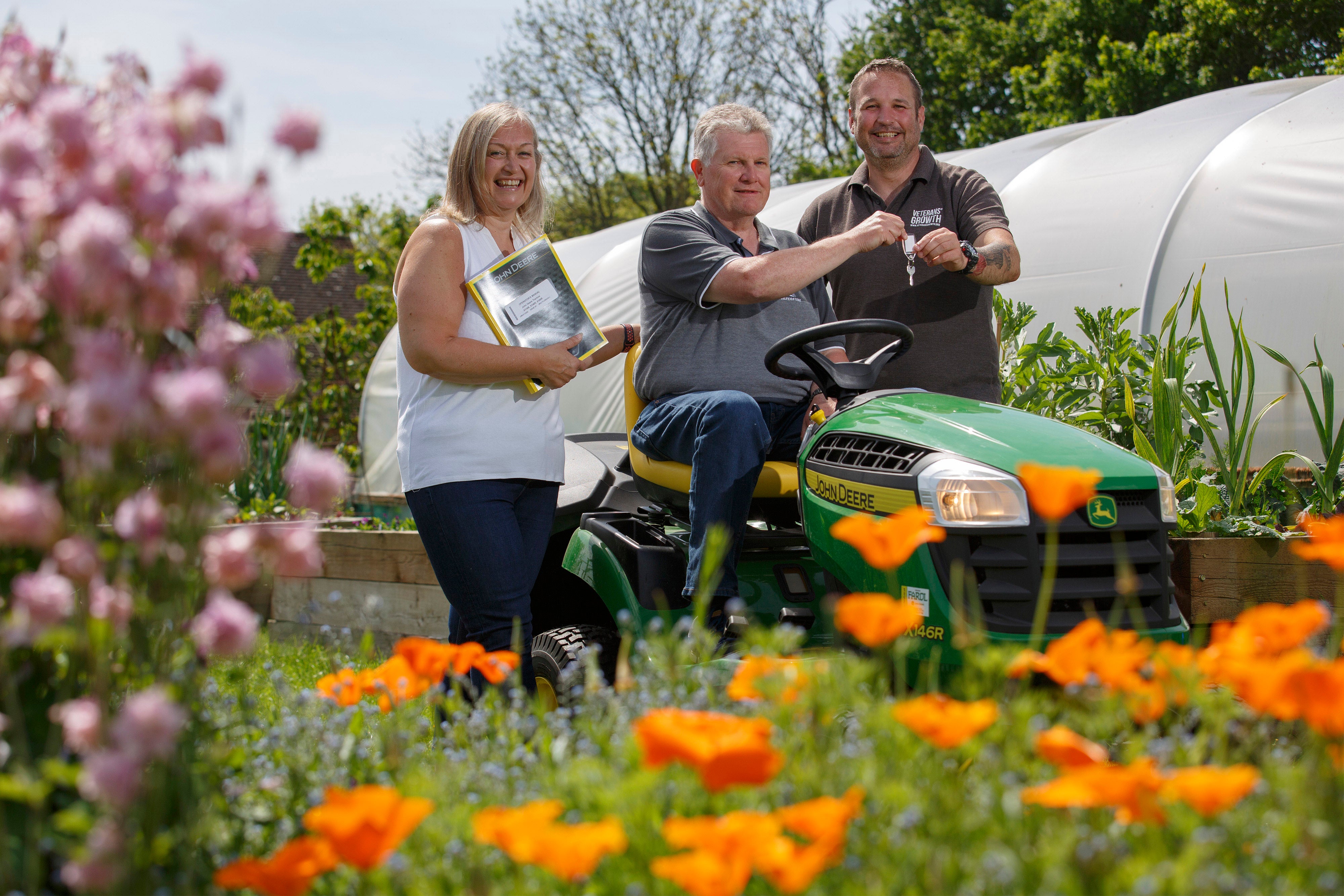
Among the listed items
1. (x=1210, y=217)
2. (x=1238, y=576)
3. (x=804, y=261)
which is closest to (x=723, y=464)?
(x=804, y=261)

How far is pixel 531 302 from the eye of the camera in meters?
2.52

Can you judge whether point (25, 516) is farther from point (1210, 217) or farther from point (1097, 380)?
point (1210, 217)

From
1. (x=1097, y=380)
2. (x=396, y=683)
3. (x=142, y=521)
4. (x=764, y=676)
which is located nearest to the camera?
(x=142, y=521)

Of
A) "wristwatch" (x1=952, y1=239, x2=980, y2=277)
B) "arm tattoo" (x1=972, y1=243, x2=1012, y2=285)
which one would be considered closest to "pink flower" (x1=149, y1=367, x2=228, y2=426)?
"wristwatch" (x1=952, y1=239, x2=980, y2=277)

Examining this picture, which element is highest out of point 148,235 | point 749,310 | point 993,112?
point 993,112

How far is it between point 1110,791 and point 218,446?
842 mm

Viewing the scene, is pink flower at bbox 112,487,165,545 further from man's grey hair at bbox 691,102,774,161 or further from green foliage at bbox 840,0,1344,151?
green foliage at bbox 840,0,1344,151

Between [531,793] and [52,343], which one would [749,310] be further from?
[52,343]

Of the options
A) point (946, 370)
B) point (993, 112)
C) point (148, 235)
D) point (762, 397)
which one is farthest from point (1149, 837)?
point (993, 112)

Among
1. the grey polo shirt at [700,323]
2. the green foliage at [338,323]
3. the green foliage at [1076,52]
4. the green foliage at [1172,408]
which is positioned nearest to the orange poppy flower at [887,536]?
the grey polo shirt at [700,323]

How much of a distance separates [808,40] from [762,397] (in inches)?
831

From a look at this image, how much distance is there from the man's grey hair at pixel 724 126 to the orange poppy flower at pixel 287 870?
207 centimetres

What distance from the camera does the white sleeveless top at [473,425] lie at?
2.44 meters

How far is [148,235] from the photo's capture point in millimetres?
1065
